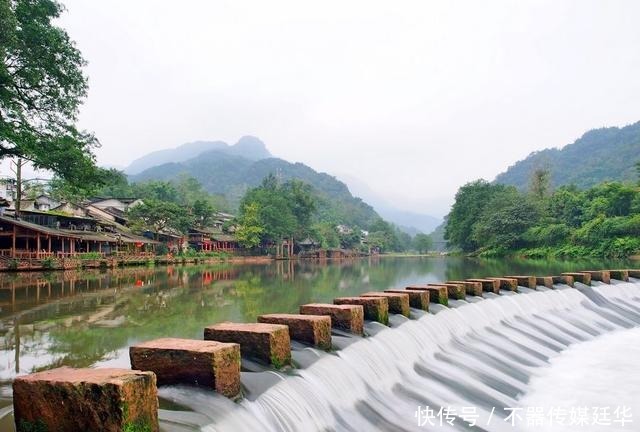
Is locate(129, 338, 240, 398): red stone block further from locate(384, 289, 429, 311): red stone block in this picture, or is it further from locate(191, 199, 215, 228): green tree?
locate(191, 199, 215, 228): green tree

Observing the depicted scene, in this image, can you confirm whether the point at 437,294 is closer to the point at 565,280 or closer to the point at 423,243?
the point at 565,280

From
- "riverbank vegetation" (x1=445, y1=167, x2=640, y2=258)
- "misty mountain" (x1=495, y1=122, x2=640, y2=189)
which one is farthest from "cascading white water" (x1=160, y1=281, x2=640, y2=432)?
"misty mountain" (x1=495, y1=122, x2=640, y2=189)

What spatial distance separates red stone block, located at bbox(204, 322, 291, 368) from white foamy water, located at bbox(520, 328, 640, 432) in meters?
3.65

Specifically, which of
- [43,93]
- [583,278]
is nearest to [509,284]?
[583,278]

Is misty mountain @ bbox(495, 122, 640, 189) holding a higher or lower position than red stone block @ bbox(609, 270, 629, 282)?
higher

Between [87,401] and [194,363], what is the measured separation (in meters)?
1.23

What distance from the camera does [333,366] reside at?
5.88m

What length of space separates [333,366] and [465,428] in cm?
174

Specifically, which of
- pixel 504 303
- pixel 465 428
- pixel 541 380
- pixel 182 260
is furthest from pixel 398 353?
pixel 182 260

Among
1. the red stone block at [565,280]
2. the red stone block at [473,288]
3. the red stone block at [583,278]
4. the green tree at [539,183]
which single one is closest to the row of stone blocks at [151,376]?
the red stone block at [473,288]

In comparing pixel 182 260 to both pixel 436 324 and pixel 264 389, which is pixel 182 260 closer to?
pixel 436 324

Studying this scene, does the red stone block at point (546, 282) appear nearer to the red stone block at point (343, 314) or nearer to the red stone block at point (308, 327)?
the red stone block at point (343, 314)

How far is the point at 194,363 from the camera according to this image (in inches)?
163

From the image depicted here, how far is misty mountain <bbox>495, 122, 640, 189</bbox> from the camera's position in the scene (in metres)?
116
